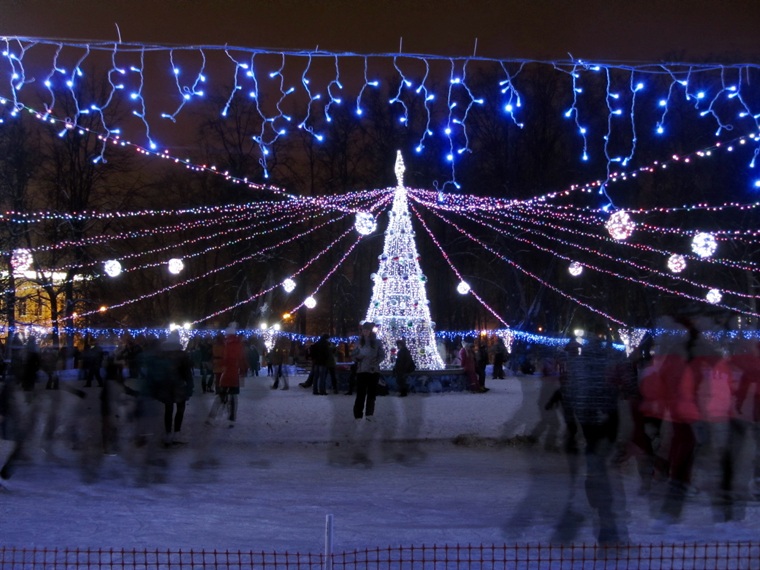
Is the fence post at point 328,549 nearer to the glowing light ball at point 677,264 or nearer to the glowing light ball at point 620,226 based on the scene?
the glowing light ball at point 620,226

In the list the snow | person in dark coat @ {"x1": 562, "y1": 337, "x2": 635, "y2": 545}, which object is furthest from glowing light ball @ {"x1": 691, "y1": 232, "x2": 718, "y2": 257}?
person in dark coat @ {"x1": 562, "y1": 337, "x2": 635, "y2": 545}

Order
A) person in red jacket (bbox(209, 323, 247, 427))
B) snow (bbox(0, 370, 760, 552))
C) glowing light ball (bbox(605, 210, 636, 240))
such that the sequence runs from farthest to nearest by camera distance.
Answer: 1. glowing light ball (bbox(605, 210, 636, 240))
2. person in red jacket (bbox(209, 323, 247, 427))
3. snow (bbox(0, 370, 760, 552))

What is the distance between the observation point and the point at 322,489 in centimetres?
963

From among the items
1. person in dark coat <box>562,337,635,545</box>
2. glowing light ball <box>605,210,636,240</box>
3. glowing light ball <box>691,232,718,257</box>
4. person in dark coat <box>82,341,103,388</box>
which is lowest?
person in dark coat <box>82,341,103,388</box>

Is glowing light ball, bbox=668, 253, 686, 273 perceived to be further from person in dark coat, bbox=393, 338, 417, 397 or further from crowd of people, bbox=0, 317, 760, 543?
crowd of people, bbox=0, 317, 760, 543

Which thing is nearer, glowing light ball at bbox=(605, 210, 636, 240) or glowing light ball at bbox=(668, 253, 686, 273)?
glowing light ball at bbox=(605, 210, 636, 240)

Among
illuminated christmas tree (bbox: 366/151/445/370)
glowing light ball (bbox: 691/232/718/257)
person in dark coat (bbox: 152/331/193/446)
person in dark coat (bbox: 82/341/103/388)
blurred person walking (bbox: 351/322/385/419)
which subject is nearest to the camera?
person in dark coat (bbox: 152/331/193/446)

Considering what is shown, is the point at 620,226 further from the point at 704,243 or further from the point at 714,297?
the point at 714,297

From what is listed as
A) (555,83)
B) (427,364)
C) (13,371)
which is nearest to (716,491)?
(13,371)

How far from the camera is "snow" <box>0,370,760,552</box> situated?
740cm

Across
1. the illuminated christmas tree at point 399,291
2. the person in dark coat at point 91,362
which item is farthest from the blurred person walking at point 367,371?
the person in dark coat at point 91,362

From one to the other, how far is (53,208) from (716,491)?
102 feet

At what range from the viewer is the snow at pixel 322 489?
7402mm

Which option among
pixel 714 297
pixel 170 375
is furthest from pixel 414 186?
pixel 170 375
